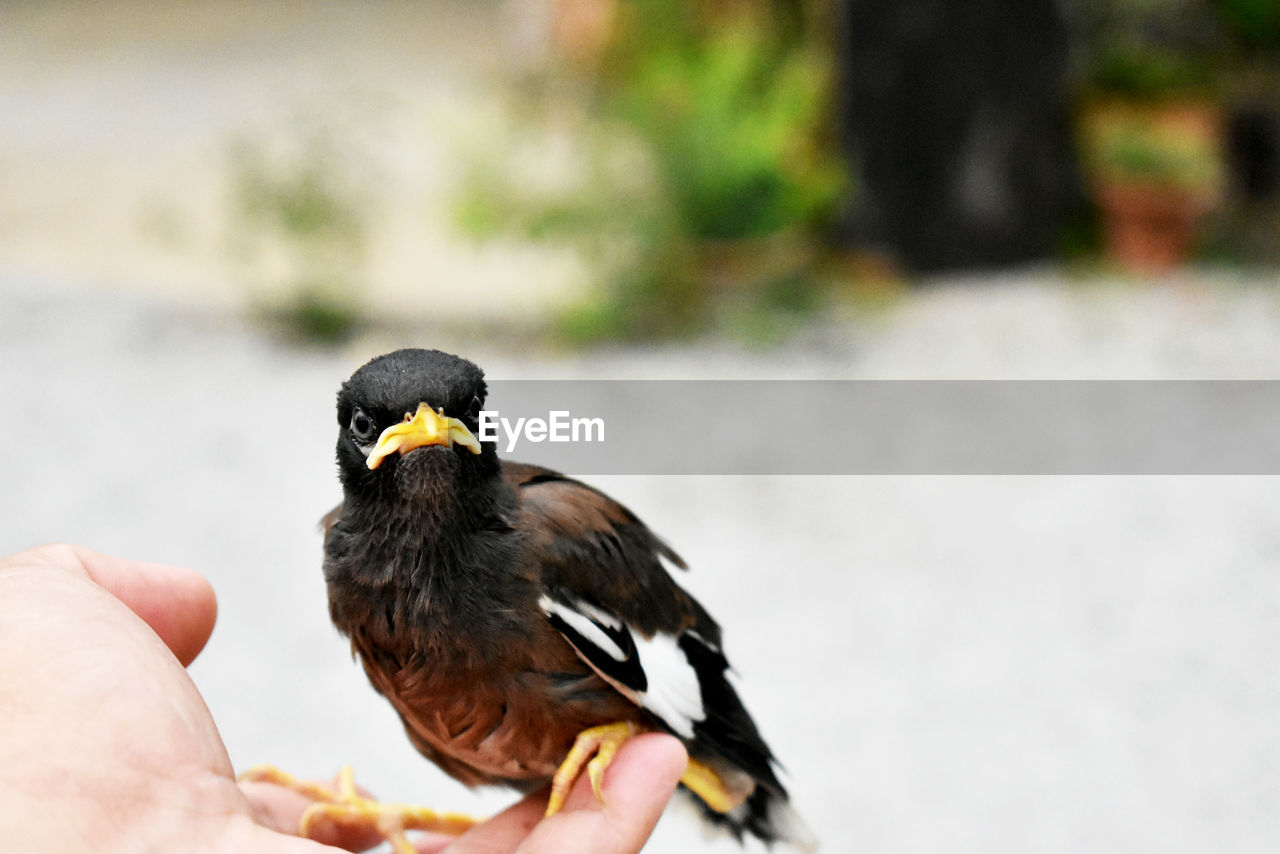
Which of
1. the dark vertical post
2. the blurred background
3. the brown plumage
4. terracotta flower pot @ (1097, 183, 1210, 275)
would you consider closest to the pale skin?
the brown plumage

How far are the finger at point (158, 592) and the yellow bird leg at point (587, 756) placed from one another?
0.56 metres

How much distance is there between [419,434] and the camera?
52.1 inches

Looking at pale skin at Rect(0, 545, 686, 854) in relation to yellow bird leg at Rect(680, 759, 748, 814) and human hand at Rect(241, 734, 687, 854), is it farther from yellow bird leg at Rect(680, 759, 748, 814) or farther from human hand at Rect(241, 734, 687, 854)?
yellow bird leg at Rect(680, 759, 748, 814)

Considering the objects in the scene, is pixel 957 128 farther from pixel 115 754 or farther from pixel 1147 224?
pixel 115 754

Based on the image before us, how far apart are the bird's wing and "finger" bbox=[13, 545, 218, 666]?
0.48 meters

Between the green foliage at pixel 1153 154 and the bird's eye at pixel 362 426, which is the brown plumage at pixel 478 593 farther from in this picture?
the green foliage at pixel 1153 154

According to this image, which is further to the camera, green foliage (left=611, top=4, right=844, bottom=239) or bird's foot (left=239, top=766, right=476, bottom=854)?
green foliage (left=611, top=4, right=844, bottom=239)

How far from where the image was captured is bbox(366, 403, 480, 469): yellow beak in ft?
4.34

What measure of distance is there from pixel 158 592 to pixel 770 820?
1.01 m

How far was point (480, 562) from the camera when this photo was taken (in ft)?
4.70

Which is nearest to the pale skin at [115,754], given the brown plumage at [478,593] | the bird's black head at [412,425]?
the brown plumage at [478,593]

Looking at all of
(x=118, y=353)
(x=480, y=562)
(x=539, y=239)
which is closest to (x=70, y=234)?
(x=118, y=353)

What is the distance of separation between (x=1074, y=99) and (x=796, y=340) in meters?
2.10

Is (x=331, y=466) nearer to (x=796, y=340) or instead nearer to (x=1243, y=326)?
(x=796, y=340)
